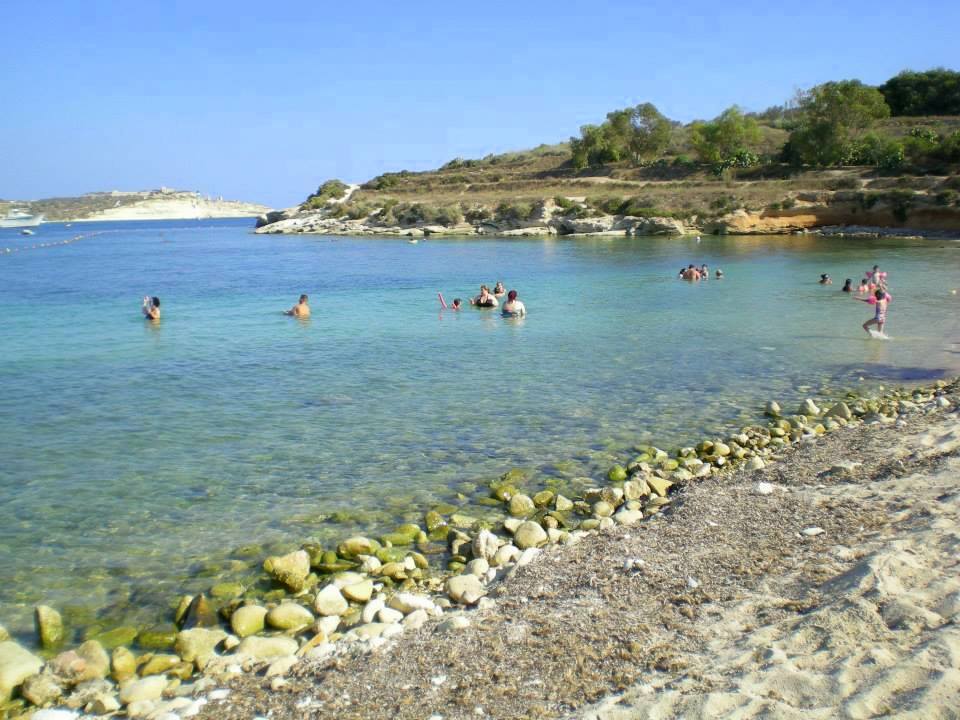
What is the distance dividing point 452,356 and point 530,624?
1397cm

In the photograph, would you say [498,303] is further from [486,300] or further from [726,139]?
[726,139]

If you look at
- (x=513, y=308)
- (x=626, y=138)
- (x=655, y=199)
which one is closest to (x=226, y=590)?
(x=513, y=308)

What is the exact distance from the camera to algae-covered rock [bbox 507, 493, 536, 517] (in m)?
9.30

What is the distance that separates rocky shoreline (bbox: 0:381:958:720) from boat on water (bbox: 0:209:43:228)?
181725 mm

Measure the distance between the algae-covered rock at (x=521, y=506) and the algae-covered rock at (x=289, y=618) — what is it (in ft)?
10.3

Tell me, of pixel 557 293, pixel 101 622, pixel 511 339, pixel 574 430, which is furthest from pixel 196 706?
pixel 557 293

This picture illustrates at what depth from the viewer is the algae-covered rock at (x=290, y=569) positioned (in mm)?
7559

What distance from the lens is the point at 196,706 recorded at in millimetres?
5199

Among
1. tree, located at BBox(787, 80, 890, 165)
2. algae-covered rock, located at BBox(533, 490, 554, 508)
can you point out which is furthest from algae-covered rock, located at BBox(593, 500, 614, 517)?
tree, located at BBox(787, 80, 890, 165)

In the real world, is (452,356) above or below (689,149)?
below

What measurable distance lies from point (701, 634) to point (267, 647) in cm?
350

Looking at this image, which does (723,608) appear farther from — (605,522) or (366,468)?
(366,468)

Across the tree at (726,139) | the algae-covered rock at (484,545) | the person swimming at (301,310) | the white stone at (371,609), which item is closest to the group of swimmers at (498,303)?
the person swimming at (301,310)

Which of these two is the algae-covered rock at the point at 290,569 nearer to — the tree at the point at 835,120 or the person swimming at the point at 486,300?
the person swimming at the point at 486,300
